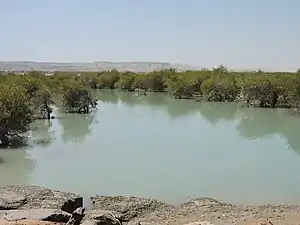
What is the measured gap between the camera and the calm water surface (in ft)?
44.8

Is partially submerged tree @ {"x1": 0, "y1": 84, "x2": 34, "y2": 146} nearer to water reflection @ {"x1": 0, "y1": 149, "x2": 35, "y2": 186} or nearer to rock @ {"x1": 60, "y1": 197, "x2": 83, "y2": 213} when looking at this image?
water reflection @ {"x1": 0, "y1": 149, "x2": 35, "y2": 186}

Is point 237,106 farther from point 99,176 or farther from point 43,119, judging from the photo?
point 99,176

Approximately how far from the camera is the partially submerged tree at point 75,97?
33312 mm

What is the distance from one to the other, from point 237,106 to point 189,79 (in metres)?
13.1

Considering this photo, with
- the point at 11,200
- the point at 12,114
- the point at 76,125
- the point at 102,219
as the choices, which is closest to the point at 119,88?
the point at 76,125

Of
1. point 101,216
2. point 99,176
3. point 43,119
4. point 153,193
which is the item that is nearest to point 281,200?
point 153,193

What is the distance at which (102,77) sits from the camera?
71.1 metres

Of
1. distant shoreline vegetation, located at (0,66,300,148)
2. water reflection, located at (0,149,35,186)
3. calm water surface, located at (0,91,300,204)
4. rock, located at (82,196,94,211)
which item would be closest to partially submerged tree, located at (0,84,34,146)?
distant shoreline vegetation, located at (0,66,300,148)

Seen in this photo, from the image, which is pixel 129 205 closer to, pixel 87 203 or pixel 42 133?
pixel 87 203

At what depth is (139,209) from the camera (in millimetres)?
11086

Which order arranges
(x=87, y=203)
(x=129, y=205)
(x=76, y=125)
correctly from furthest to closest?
1. (x=76, y=125)
2. (x=87, y=203)
3. (x=129, y=205)

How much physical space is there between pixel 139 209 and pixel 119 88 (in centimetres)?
5803

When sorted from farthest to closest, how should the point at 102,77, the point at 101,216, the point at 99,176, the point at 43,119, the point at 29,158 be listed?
the point at 102,77 < the point at 43,119 < the point at 29,158 < the point at 99,176 < the point at 101,216

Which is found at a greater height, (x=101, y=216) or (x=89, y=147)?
(x=101, y=216)
